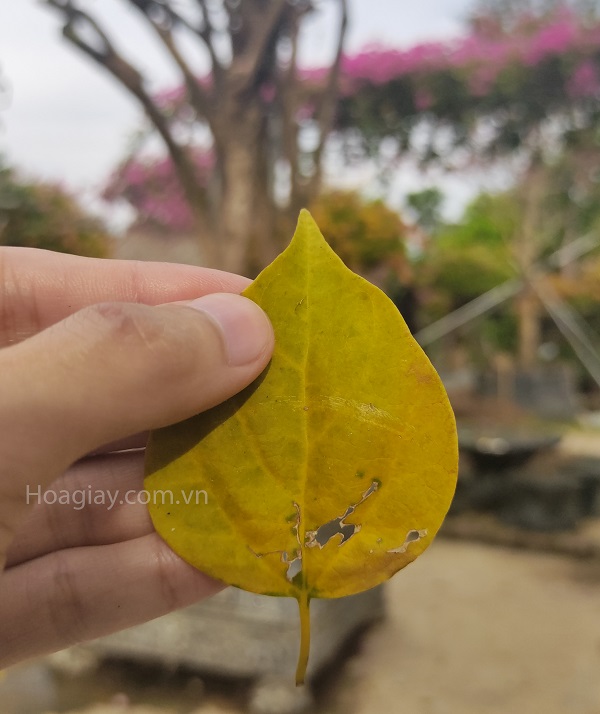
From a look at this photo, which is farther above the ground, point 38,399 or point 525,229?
point 38,399

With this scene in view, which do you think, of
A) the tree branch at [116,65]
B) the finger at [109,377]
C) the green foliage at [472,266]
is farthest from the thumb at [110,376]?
the green foliage at [472,266]

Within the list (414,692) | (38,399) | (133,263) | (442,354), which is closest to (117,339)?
(38,399)

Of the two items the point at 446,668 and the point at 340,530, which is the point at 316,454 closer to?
the point at 340,530

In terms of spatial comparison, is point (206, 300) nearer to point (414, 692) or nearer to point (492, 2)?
point (414, 692)

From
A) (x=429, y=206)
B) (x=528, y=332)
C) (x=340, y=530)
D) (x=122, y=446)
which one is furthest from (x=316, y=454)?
(x=528, y=332)

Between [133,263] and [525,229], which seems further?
[525,229]

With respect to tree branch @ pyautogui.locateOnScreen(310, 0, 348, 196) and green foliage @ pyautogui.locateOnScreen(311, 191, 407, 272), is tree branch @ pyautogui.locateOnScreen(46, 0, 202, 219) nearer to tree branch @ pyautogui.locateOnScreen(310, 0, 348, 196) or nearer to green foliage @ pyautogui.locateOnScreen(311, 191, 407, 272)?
tree branch @ pyautogui.locateOnScreen(310, 0, 348, 196)

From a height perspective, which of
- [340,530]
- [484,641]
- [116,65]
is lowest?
[484,641]
